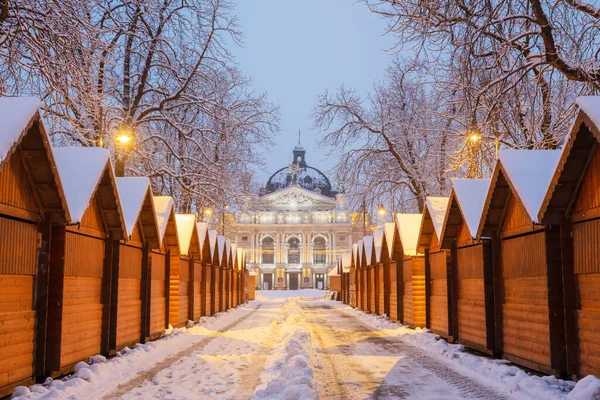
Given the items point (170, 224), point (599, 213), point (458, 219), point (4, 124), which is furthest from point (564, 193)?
point (170, 224)

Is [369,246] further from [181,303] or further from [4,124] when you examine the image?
[4,124]

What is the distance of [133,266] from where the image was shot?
15695 millimetres

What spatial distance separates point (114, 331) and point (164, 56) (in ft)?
39.1

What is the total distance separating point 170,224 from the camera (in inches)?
755


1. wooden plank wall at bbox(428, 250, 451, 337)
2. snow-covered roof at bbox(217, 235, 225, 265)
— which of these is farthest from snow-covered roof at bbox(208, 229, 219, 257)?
wooden plank wall at bbox(428, 250, 451, 337)

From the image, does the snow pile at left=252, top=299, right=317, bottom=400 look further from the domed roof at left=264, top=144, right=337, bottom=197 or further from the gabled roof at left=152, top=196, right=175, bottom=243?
the domed roof at left=264, top=144, right=337, bottom=197

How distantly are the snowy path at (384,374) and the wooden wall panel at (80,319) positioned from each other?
15.2 feet

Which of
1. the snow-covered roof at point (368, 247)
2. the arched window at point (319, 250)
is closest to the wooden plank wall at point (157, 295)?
the snow-covered roof at point (368, 247)

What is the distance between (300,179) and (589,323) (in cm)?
11279

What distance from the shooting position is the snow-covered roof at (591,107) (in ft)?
26.6

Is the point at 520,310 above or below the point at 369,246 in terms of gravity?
below

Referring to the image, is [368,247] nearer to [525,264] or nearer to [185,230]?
[185,230]

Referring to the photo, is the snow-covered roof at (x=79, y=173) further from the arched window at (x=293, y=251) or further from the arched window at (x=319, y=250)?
the arched window at (x=293, y=251)

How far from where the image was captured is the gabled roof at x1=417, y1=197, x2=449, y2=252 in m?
17.6
